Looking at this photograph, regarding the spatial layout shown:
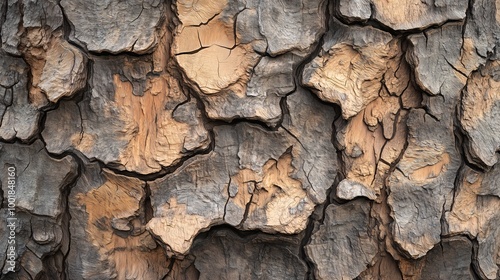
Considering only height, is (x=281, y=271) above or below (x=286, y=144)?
below

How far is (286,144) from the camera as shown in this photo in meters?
1.20

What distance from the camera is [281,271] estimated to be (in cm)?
124

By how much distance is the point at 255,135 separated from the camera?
1.19m

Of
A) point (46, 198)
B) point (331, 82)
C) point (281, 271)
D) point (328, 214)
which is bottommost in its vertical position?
point (46, 198)

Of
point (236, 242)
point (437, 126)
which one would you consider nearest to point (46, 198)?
point (236, 242)

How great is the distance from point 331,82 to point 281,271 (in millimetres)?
449

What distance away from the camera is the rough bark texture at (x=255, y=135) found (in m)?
1.17

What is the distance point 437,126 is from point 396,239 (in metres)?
0.27

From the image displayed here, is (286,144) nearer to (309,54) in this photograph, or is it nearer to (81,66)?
(309,54)

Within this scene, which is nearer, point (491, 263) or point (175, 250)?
point (175, 250)

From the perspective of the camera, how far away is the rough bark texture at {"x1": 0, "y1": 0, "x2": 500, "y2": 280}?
117cm

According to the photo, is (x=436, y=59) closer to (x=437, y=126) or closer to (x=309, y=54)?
(x=437, y=126)

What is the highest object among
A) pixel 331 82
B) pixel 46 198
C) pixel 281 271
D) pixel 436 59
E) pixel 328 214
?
pixel 436 59

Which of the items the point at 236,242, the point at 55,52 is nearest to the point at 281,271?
the point at 236,242
